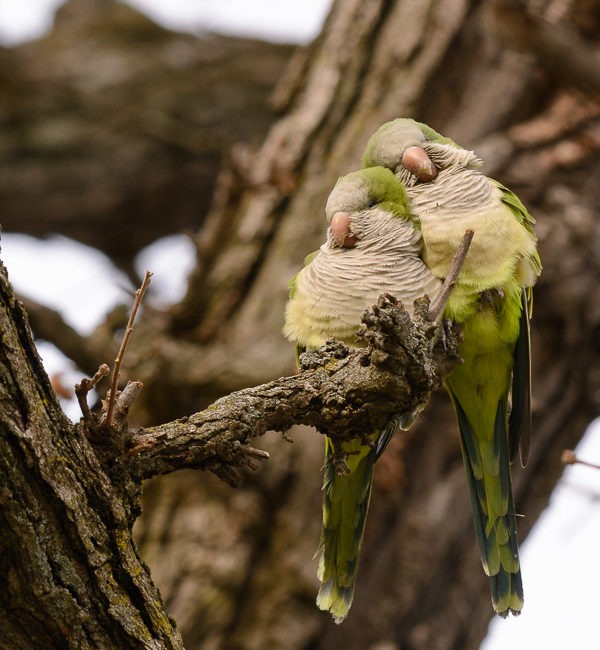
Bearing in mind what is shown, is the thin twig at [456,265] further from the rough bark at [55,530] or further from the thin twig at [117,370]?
the rough bark at [55,530]

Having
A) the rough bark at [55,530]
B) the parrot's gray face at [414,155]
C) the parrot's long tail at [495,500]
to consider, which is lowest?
the rough bark at [55,530]

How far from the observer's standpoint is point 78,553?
1774 millimetres

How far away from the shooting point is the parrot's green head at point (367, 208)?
2.41 m

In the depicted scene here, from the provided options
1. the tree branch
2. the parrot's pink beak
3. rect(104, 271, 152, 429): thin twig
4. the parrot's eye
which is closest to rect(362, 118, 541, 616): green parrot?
the parrot's eye

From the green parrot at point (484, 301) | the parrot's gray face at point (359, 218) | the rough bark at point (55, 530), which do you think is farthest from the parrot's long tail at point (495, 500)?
the rough bark at point (55, 530)

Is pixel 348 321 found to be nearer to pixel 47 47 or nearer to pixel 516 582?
pixel 516 582

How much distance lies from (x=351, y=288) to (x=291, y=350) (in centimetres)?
219

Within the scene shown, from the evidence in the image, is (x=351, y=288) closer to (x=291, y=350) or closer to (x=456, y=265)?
(x=456, y=265)

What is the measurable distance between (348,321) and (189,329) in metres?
2.65

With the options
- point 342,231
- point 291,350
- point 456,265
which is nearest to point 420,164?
point 342,231

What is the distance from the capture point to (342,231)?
241 cm

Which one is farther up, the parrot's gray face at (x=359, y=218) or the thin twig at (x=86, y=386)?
the parrot's gray face at (x=359, y=218)

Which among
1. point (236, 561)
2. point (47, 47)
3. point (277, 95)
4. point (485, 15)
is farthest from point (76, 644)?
point (47, 47)

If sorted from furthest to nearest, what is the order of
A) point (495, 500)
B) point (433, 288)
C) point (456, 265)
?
point (495, 500)
point (433, 288)
point (456, 265)
